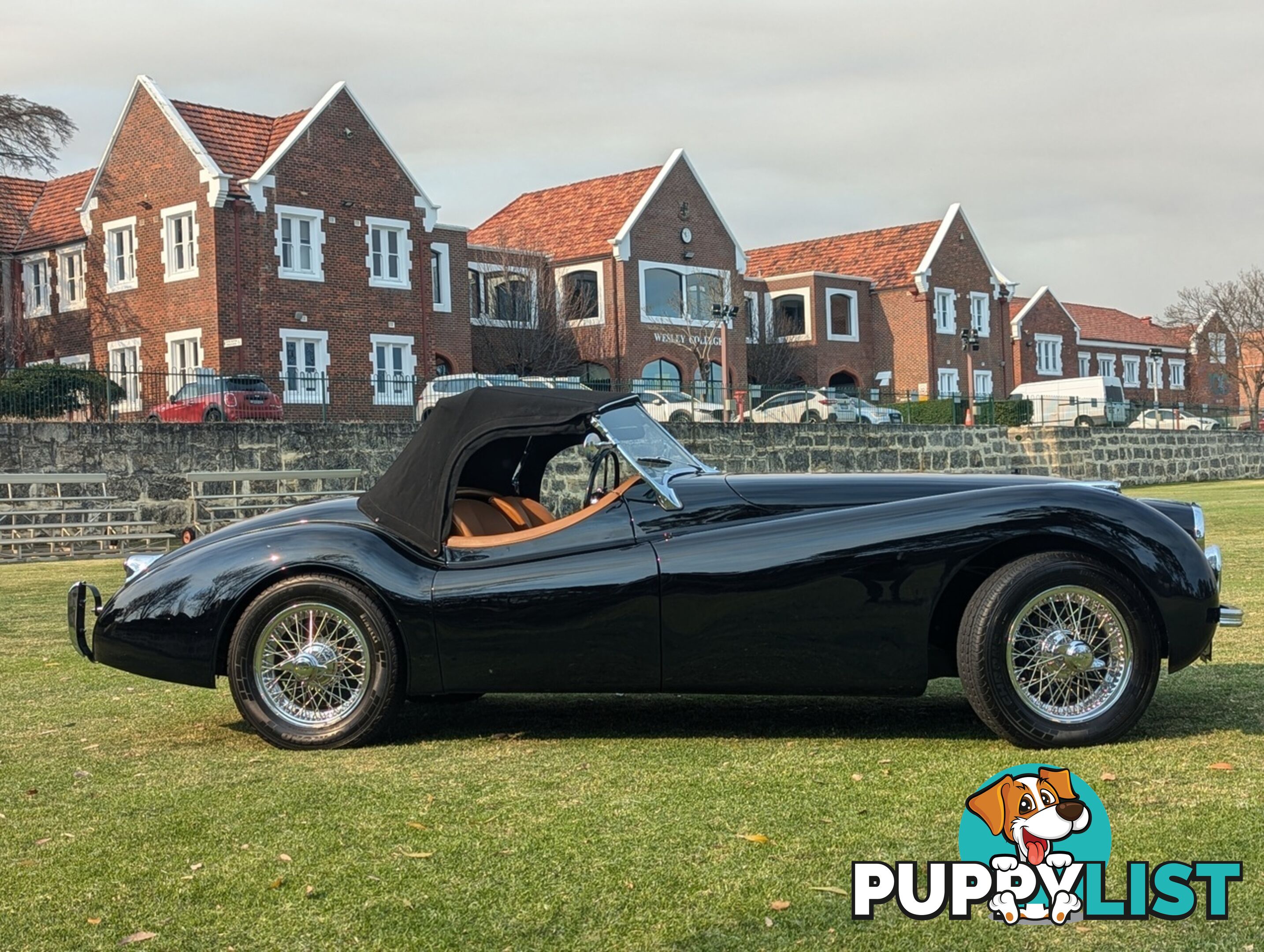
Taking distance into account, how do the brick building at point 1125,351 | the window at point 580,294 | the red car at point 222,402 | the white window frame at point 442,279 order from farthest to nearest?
the brick building at point 1125,351 → the window at point 580,294 → the white window frame at point 442,279 → the red car at point 222,402

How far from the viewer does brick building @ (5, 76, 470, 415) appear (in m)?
40.3

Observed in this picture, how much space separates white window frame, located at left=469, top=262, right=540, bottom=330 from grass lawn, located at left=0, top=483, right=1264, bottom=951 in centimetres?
4416

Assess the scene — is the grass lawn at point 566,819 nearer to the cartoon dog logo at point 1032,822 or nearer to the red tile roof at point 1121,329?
the cartoon dog logo at point 1032,822

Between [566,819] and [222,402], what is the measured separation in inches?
990

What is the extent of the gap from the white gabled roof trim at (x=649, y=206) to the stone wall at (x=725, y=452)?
55.3 ft

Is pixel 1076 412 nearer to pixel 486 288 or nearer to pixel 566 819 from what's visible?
pixel 486 288

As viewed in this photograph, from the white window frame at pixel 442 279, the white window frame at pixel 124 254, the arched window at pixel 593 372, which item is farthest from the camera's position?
the arched window at pixel 593 372

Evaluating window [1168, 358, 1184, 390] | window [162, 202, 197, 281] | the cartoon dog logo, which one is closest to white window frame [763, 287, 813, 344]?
window [162, 202, 197, 281]

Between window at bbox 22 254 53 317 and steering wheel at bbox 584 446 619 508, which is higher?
window at bbox 22 254 53 317

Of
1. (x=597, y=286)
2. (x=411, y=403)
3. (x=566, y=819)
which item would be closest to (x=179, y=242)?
(x=411, y=403)

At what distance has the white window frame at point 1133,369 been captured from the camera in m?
87.4

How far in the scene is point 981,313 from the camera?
68438 millimetres

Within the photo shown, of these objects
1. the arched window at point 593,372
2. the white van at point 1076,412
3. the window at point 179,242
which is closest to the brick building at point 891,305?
the arched window at point 593,372

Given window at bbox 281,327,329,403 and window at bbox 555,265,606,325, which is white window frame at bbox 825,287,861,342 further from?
window at bbox 281,327,329,403
